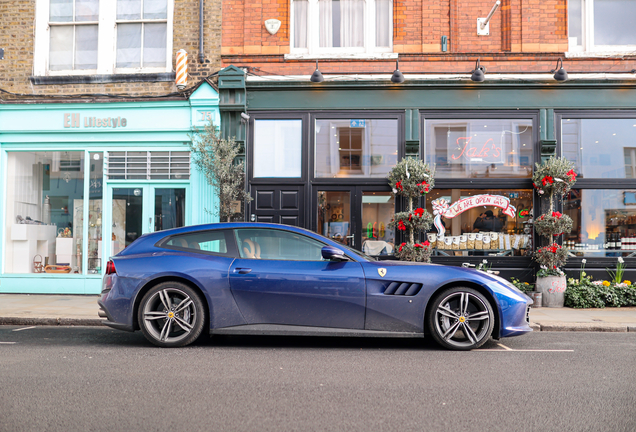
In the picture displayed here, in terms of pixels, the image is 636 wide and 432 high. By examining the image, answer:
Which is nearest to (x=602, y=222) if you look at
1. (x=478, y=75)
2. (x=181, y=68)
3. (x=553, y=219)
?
(x=553, y=219)

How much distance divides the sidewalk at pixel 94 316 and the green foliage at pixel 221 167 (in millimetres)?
3137

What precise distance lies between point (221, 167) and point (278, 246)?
5.05 meters

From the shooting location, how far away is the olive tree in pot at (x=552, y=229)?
10031 millimetres

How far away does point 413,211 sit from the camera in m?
10.5

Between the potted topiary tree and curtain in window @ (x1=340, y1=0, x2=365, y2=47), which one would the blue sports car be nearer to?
the potted topiary tree

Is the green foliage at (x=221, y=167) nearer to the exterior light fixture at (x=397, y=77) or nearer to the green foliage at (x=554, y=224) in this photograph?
the exterior light fixture at (x=397, y=77)

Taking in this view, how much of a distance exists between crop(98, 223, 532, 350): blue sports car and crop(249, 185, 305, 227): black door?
17.1 ft

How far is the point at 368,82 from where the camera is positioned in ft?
36.2

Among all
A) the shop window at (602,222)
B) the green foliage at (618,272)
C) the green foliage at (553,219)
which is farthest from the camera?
the shop window at (602,222)

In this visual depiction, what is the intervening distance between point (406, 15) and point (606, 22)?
14.3ft

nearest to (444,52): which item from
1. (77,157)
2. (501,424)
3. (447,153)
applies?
(447,153)

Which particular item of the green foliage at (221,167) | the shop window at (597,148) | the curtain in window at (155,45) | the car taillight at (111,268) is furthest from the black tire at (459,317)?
the curtain in window at (155,45)

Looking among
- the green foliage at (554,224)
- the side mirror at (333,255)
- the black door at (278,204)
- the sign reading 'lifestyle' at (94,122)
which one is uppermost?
the sign reading 'lifestyle' at (94,122)

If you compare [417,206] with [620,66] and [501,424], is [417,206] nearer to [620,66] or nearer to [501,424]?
[620,66]
